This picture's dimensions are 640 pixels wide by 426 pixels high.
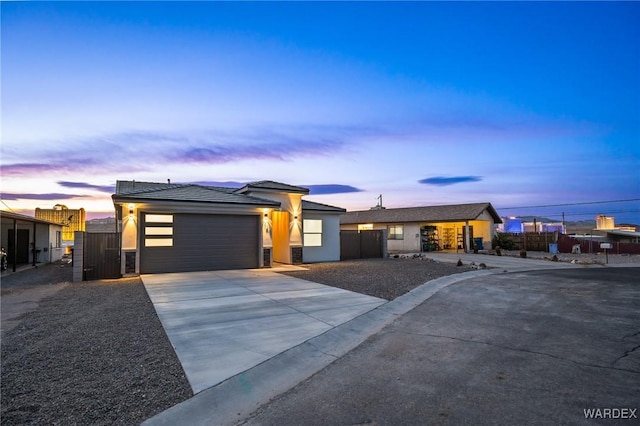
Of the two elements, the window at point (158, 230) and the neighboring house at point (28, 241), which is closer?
the window at point (158, 230)

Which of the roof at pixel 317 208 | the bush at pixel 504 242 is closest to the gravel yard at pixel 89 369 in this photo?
the roof at pixel 317 208

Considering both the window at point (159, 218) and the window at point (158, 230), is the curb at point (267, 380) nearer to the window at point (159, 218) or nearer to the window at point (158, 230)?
the window at point (158, 230)

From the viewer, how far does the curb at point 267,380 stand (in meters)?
3.38

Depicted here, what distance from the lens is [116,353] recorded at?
5043 millimetres

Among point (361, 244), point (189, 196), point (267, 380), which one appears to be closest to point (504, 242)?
point (361, 244)

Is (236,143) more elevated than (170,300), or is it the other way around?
(236,143)

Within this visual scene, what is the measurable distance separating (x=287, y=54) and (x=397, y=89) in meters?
5.74

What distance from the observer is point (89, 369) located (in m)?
4.43

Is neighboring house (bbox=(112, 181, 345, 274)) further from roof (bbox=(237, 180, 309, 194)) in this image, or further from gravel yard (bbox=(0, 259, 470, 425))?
gravel yard (bbox=(0, 259, 470, 425))

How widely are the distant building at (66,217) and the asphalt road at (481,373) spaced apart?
1314 inches

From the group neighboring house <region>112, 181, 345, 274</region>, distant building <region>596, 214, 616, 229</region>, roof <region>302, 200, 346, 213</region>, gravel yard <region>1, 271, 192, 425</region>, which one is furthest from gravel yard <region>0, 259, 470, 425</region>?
distant building <region>596, 214, 616, 229</region>

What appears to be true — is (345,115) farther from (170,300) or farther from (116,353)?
(116,353)

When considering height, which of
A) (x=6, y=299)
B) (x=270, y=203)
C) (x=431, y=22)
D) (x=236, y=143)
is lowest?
(x=6, y=299)

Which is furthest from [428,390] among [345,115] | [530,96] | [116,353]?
[530,96]
